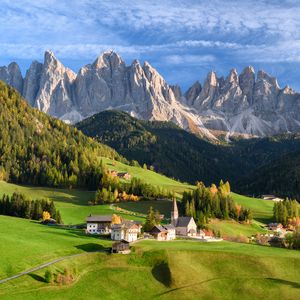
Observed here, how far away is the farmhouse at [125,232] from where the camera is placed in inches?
4943

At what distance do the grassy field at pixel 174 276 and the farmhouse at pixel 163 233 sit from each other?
741 inches

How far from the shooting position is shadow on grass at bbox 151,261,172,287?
319ft

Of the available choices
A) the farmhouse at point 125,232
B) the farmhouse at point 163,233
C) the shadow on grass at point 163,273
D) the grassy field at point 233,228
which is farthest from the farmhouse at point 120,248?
the grassy field at point 233,228

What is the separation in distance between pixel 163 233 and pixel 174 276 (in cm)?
3615

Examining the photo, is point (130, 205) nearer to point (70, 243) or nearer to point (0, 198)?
point (0, 198)

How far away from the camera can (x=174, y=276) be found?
3875 inches

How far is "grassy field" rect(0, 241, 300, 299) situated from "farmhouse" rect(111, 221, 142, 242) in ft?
40.0

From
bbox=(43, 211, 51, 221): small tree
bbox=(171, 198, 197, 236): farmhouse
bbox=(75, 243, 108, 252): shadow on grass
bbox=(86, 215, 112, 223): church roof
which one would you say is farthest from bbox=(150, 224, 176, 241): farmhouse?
bbox=(43, 211, 51, 221): small tree

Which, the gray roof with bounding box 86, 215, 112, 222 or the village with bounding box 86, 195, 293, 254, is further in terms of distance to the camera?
the gray roof with bounding box 86, 215, 112, 222

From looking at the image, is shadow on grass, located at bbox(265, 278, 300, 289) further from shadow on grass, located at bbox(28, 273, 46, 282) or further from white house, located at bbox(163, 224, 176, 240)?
white house, located at bbox(163, 224, 176, 240)

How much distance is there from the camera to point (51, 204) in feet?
530

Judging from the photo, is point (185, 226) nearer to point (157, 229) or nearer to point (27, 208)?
point (157, 229)

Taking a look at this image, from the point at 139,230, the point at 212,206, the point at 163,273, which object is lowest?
the point at 163,273

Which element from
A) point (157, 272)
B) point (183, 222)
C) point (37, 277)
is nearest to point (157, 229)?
point (183, 222)
